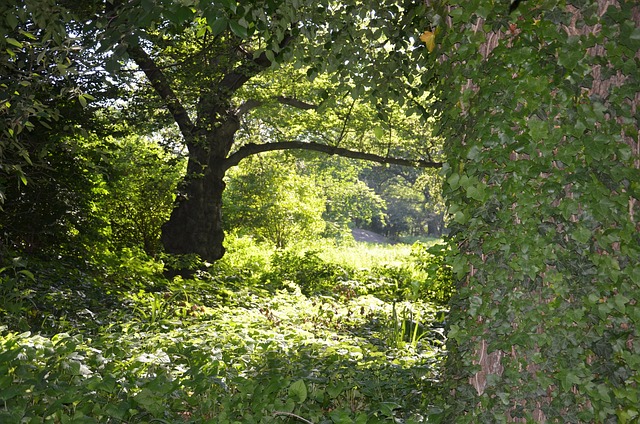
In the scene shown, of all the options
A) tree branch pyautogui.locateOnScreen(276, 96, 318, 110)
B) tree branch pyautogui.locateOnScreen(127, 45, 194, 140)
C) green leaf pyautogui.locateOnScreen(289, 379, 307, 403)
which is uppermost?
tree branch pyautogui.locateOnScreen(276, 96, 318, 110)

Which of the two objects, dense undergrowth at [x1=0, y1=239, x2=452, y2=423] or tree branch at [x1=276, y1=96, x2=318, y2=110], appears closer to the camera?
dense undergrowth at [x1=0, y1=239, x2=452, y2=423]

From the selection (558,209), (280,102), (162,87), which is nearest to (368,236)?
(280,102)

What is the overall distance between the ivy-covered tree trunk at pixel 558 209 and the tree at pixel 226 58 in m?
1.27

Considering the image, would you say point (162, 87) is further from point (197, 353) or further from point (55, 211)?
point (197, 353)

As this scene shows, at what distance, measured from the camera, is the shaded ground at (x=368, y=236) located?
44.1 m

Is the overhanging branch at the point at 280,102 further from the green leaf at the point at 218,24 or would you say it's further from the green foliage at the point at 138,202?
the green leaf at the point at 218,24

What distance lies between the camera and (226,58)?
310 inches

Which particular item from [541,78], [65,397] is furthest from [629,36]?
[65,397]

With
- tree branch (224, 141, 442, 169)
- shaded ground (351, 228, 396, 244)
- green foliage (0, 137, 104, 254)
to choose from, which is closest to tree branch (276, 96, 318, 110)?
tree branch (224, 141, 442, 169)

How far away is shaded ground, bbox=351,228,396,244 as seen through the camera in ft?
145

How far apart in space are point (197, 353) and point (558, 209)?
9.36 ft

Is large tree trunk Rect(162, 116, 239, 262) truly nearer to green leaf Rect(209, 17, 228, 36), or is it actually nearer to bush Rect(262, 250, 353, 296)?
bush Rect(262, 250, 353, 296)

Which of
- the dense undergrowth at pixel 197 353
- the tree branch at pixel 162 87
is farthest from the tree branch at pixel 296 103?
the dense undergrowth at pixel 197 353

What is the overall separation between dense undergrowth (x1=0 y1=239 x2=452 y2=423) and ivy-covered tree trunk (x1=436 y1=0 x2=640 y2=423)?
53 centimetres
